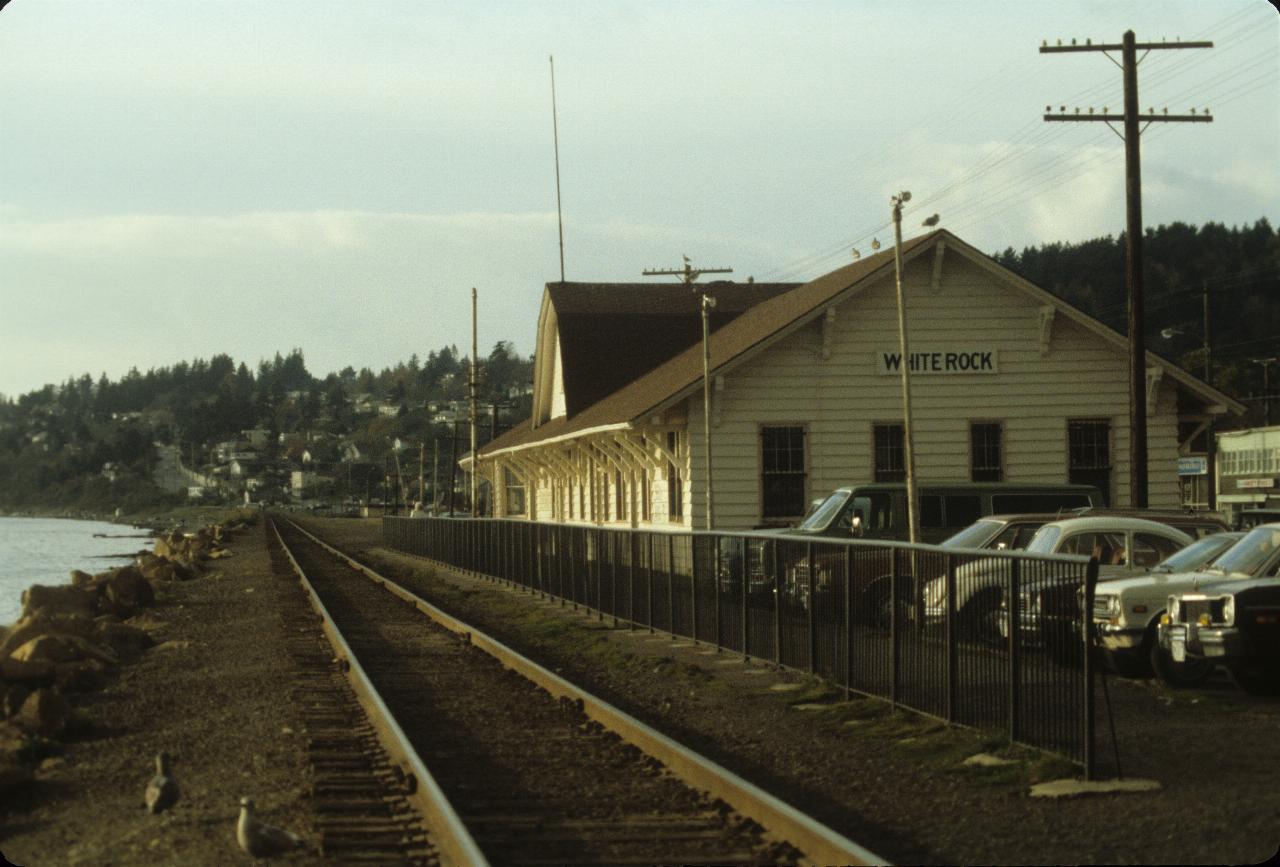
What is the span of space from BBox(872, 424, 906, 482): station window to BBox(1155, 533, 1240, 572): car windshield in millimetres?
15852

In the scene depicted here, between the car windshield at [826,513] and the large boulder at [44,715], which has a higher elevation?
the car windshield at [826,513]

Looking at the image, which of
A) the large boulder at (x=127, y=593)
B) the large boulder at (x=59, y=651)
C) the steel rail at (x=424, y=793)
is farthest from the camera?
the large boulder at (x=127, y=593)

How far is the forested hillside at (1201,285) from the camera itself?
93625mm

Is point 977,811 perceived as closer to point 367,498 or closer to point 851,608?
point 851,608

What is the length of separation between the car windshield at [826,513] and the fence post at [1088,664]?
13.1m

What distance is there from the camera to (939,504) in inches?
983

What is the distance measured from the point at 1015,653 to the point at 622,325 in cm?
3637

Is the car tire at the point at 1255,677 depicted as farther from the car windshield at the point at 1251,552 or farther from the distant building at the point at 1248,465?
the distant building at the point at 1248,465

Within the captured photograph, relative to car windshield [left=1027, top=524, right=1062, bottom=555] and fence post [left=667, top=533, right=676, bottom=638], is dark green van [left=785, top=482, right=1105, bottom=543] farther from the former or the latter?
car windshield [left=1027, top=524, right=1062, bottom=555]

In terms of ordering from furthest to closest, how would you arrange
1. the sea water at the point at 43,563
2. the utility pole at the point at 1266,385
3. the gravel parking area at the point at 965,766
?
the utility pole at the point at 1266,385
the sea water at the point at 43,563
the gravel parking area at the point at 965,766

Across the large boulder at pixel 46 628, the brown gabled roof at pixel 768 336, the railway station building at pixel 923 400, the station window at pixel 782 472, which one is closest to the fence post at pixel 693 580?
the large boulder at pixel 46 628

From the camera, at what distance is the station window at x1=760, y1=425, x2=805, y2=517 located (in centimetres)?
3241

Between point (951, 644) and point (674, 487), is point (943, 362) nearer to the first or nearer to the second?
point (674, 487)

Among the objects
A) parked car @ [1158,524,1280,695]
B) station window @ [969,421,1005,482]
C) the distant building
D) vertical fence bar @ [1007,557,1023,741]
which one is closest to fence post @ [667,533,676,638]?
parked car @ [1158,524,1280,695]
